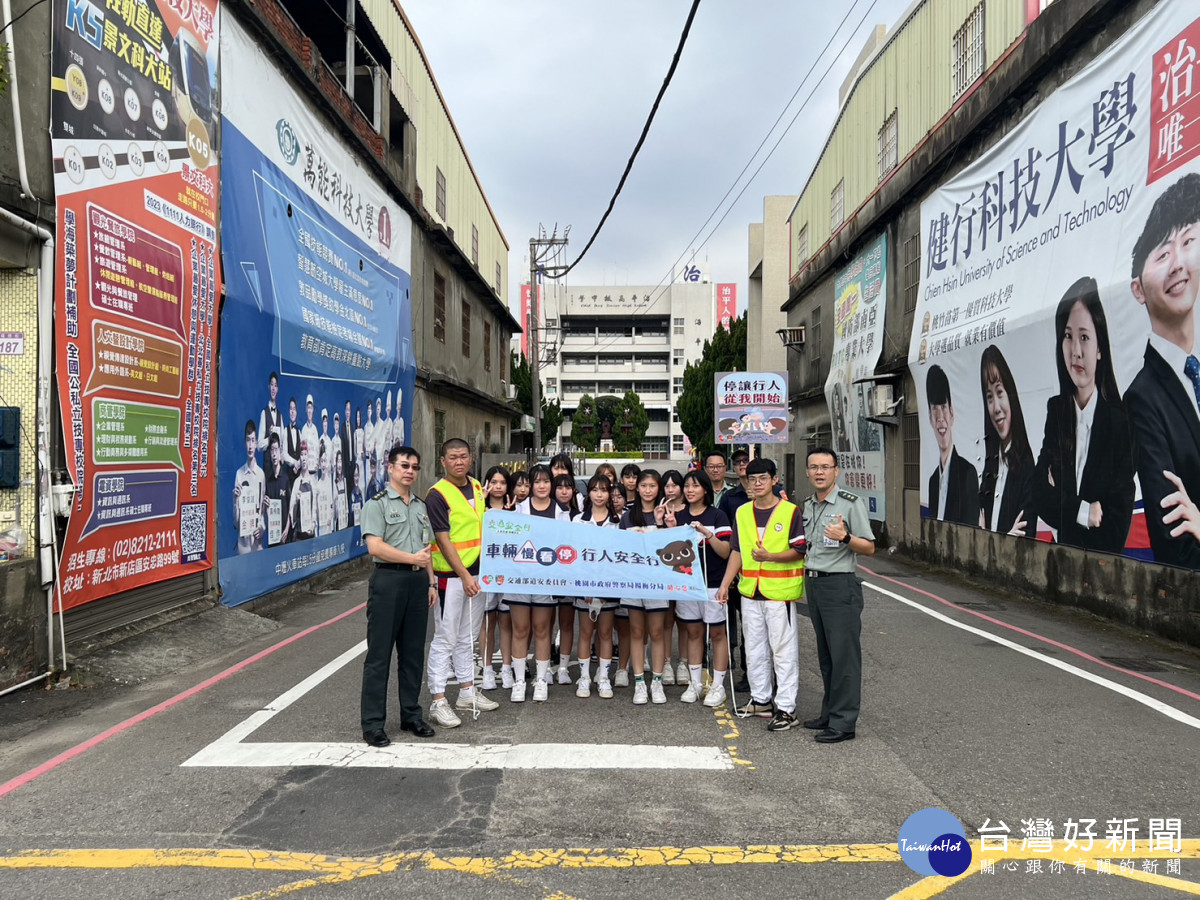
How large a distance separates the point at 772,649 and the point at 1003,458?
7.79 m

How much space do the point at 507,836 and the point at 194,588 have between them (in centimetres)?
598

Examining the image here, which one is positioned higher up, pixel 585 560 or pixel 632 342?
pixel 632 342

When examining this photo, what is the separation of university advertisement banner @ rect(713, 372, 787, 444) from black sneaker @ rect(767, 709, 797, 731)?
1650 cm

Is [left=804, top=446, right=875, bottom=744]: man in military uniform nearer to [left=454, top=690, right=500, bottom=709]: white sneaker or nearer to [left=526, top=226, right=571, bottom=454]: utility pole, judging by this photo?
[left=454, top=690, right=500, bottom=709]: white sneaker

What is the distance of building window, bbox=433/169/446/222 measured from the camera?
19.3 metres

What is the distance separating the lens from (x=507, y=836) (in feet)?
11.2

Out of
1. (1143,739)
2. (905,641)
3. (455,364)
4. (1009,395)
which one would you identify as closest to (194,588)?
(905,641)

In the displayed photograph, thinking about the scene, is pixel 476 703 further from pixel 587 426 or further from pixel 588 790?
pixel 587 426

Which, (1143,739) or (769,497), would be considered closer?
(1143,739)

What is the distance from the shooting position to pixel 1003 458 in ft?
36.3

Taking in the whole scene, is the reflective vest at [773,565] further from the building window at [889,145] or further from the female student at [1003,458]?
the building window at [889,145]

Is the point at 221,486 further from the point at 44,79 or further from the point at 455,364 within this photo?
the point at 455,364

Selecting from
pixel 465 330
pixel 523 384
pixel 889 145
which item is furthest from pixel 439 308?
pixel 523 384

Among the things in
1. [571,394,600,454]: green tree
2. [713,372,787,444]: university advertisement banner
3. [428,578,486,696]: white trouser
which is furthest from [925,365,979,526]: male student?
[571,394,600,454]: green tree
